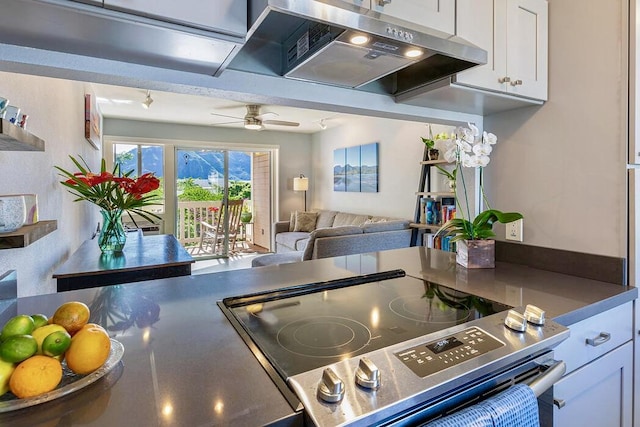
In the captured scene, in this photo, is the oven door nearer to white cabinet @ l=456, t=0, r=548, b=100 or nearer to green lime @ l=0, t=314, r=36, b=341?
green lime @ l=0, t=314, r=36, b=341

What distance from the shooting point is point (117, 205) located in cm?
211

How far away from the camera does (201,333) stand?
891mm

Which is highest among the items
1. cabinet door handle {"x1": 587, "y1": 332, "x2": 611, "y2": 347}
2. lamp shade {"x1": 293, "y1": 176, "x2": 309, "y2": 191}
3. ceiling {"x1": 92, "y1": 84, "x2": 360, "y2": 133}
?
ceiling {"x1": 92, "y1": 84, "x2": 360, "y2": 133}

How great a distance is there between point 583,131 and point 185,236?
6300mm

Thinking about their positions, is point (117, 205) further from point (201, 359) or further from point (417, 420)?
point (417, 420)

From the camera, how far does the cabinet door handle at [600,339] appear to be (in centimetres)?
115

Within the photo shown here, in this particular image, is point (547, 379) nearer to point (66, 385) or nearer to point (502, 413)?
point (502, 413)

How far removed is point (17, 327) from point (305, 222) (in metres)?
5.58

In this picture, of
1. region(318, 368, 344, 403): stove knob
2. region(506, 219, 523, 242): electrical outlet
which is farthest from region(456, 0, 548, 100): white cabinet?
region(318, 368, 344, 403): stove knob

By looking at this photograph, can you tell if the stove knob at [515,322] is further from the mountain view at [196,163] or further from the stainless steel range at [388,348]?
the mountain view at [196,163]

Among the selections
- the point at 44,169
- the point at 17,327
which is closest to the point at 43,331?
the point at 17,327

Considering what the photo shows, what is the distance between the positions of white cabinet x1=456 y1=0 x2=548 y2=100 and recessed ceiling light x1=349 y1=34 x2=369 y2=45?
18.5 inches

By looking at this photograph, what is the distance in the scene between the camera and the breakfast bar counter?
1730 millimetres

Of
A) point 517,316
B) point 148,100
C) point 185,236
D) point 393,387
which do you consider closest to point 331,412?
point 393,387
